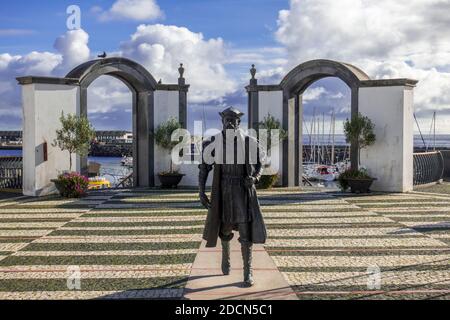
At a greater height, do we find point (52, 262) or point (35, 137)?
point (35, 137)

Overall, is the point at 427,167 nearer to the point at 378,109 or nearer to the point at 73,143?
the point at 378,109

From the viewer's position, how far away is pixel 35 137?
17.6 metres

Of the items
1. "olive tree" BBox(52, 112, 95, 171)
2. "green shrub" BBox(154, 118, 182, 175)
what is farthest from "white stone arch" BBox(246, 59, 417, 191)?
"olive tree" BBox(52, 112, 95, 171)

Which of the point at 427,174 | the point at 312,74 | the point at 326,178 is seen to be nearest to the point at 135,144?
the point at 312,74

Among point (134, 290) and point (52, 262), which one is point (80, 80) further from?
point (134, 290)

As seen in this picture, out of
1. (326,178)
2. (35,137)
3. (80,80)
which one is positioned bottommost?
(326,178)

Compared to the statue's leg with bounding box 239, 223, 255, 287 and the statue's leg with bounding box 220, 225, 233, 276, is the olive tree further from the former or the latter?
the statue's leg with bounding box 239, 223, 255, 287

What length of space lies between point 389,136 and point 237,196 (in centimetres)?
1284

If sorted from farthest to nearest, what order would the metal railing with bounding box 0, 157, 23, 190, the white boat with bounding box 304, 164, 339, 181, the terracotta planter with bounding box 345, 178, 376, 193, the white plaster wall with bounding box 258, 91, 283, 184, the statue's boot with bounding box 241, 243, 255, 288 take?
the white boat with bounding box 304, 164, 339, 181 < the white plaster wall with bounding box 258, 91, 283, 184 < the metal railing with bounding box 0, 157, 23, 190 < the terracotta planter with bounding box 345, 178, 376, 193 < the statue's boot with bounding box 241, 243, 255, 288

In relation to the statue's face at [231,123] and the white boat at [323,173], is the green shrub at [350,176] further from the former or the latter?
the white boat at [323,173]

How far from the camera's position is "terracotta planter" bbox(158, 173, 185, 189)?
20.3 meters

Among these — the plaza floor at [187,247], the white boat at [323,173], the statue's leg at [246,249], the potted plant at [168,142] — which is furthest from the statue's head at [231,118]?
the white boat at [323,173]

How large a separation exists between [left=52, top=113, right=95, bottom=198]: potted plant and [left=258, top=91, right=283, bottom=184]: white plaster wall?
22.1 feet
